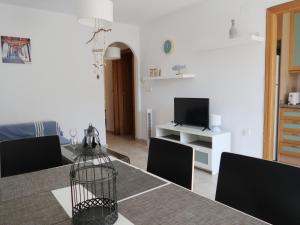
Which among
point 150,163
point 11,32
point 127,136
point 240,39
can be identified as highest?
point 11,32

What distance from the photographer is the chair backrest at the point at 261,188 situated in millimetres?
1030

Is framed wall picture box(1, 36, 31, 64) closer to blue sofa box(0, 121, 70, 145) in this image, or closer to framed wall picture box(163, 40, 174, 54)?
blue sofa box(0, 121, 70, 145)

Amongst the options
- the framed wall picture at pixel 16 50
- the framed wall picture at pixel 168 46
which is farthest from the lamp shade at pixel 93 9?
the framed wall picture at pixel 168 46

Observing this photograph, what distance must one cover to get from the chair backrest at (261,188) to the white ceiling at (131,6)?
3.34m

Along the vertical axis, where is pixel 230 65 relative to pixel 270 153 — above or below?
above

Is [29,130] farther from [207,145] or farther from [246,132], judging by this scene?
[246,132]

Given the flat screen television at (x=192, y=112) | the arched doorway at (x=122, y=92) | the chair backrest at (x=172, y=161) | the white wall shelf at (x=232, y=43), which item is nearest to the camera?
the chair backrest at (x=172, y=161)

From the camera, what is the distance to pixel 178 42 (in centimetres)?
444

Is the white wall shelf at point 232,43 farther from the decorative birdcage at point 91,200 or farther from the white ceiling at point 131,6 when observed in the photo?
the decorative birdcage at point 91,200

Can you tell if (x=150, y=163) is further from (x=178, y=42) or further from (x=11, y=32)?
(x=11, y=32)

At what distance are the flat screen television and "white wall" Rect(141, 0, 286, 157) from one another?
9.8 inches

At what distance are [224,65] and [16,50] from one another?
3.38 metres

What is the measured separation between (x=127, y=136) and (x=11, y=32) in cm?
349

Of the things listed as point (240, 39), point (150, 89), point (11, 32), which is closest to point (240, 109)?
point (240, 39)
